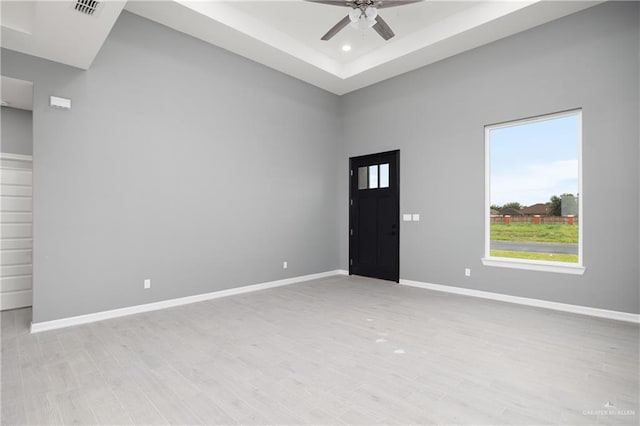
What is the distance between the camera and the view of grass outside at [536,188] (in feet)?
14.2

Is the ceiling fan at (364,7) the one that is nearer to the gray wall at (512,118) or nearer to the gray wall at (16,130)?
the gray wall at (512,118)

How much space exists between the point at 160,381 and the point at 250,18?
184 inches

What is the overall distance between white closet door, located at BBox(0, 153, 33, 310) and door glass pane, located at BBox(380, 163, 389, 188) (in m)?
5.46

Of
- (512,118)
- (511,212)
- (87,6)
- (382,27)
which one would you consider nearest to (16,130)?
(87,6)

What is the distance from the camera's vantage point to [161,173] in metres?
4.38

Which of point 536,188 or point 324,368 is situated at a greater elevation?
point 536,188

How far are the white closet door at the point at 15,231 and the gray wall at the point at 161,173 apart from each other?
1.23 meters

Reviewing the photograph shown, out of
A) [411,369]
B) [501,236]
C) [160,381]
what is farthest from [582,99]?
[160,381]

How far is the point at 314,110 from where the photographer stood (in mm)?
6500

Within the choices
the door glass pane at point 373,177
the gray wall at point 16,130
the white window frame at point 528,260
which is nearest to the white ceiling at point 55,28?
the gray wall at point 16,130

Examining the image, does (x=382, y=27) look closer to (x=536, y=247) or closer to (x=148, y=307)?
(x=536, y=247)

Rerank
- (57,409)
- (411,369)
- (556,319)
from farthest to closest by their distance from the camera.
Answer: (556,319), (411,369), (57,409)

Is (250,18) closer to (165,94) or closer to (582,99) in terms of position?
(165,94)

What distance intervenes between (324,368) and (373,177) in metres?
4.44
